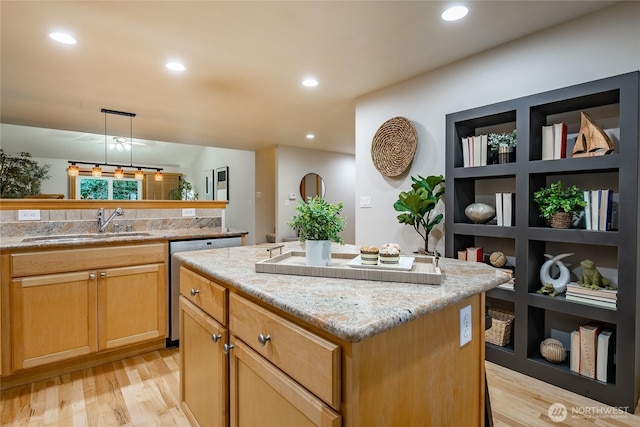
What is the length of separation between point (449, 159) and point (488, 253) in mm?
804

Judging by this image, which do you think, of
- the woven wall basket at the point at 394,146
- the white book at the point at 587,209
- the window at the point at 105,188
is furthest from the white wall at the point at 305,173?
the window at the point at 105,188

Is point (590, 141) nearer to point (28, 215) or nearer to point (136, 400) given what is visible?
point (136, 400)

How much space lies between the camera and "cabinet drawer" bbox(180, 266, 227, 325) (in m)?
1.23

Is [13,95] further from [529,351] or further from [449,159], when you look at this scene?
[529,351]

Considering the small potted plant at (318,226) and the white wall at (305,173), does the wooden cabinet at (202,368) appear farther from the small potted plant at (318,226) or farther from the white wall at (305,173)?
the white wall at (305,173)

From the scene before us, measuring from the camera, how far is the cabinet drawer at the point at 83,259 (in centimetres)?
206

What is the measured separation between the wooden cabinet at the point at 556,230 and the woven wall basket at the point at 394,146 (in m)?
0.46

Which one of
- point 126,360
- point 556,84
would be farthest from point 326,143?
point 126,360

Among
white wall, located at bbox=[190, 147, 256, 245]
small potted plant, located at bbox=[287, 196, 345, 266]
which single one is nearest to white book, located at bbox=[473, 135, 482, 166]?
small potted plant, located at bbox=[287, 196, 345, 266]

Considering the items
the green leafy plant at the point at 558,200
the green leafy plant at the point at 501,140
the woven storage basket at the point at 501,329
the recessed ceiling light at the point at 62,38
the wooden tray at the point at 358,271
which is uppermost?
the recessed ceiling light at the point at 62,38

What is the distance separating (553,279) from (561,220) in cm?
45

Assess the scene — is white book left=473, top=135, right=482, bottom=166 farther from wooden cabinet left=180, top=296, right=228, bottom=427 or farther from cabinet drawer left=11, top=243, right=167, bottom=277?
cabinet drawer left=11, top=243, right=167, bottom=277

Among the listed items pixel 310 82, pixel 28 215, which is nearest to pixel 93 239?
pixel 28 215

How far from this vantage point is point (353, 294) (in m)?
0.96
